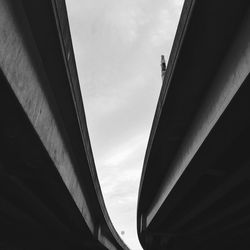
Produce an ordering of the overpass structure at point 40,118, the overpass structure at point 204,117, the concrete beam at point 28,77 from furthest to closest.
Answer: the overpass structure at point 204,117 < the overpass structure at point 40,118 < the concrete beam at point 28,77

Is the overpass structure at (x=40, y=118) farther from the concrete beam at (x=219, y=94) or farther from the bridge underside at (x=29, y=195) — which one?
the concrete beam at (x=219, y=94)

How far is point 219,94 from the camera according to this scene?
798 cm

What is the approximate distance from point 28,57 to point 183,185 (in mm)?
8909

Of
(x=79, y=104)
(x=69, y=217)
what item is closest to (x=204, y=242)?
(x=69, y=217)

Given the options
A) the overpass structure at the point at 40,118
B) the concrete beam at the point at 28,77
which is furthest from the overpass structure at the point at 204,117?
the concrete beam at the point at 28,77

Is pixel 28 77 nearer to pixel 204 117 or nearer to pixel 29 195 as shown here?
pixel 204 117

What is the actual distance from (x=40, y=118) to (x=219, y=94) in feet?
16.0

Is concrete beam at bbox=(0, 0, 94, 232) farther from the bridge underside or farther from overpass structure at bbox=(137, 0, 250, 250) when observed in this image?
overpass structure at bbox=(137, 0, 250, 250)

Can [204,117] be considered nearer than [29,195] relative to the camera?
Yes

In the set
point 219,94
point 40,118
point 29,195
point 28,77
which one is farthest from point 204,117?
point 29,195

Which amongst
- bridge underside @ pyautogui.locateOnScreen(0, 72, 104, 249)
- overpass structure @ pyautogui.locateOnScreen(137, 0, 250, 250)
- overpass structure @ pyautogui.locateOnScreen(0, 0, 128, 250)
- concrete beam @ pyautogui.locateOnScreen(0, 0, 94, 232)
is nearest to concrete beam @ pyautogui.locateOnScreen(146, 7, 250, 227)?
overpass structure @ pyautogui.locateOnScreen(137, 0, 250, 250)

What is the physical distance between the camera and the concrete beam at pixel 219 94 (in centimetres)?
656

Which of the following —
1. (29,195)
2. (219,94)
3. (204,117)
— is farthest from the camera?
(29,195)

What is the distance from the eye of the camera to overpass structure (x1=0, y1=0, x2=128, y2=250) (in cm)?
624
